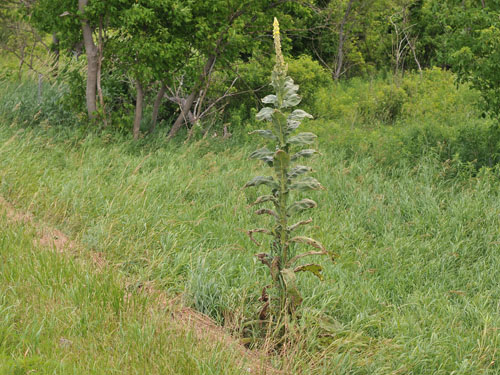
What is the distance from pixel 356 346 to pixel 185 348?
1214 millimetres

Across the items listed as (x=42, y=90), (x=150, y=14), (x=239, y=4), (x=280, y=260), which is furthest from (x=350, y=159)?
(x=42, y=90)

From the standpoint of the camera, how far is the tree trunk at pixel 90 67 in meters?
8.48

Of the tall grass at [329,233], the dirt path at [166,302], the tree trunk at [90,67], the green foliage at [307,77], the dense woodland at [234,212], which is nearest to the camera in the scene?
the dirt path at [166,302]

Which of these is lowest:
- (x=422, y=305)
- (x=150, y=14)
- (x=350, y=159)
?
(x=350, y=159)

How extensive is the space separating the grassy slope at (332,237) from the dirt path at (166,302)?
0.40 feet

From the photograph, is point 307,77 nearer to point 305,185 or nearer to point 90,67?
point 90,67

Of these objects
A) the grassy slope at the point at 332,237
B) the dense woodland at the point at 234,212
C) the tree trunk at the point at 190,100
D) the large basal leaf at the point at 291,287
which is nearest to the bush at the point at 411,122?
the dense woodland at the point at 234,212

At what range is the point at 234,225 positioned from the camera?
5637 millimetres

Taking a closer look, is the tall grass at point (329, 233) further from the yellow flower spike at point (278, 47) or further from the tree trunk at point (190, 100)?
the yellow flower spike at point (278, 47)

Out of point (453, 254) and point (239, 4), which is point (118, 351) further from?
point (239, 4)

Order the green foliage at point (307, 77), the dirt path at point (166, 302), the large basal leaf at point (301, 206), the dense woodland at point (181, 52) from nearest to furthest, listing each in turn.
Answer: the dirt path at point (166, 302) → the large basal leaf at point (301, 206) → the dense woodland at point (181, 52) → the green foliage at point (307, 77)

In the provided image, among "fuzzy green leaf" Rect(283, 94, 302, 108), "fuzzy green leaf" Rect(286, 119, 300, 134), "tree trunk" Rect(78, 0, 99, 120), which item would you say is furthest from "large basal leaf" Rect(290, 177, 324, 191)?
"tree trunk" Rect(78, 0, 99, 120)

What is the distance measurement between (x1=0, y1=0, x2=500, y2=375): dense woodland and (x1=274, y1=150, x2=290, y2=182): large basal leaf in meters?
0.02

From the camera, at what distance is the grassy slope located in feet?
12.1
